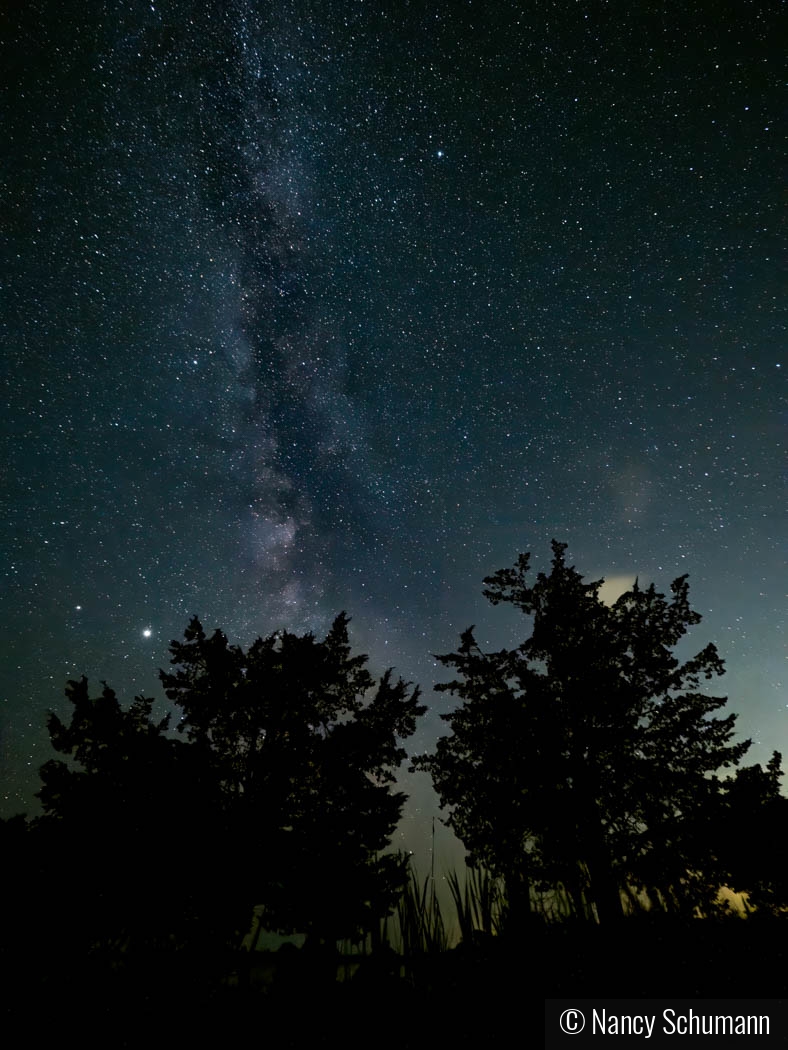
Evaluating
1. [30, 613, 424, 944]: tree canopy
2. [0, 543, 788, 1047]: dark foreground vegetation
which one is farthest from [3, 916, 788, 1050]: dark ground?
[30, 613, 424, 944]: tree canopy

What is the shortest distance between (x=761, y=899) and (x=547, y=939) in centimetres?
719

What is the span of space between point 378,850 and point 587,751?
6004 millimetres

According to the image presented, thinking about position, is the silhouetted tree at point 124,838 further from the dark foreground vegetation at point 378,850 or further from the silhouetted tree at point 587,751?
the silhouetted tree at point 587,751

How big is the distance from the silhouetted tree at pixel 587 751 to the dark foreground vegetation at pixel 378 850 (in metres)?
0.06

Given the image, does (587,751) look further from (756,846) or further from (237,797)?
(237,797)

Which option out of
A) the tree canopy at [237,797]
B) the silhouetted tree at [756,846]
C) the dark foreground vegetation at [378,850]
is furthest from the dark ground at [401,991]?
the silhouetted tree at [756,846]

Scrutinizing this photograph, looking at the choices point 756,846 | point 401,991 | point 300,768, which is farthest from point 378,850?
point 756,846

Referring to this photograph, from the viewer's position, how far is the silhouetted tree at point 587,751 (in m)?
9.68

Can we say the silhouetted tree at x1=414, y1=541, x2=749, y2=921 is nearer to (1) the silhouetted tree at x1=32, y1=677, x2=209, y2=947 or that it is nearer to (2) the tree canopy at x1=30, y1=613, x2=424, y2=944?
(2) the tree canopy at x1=30, y1=613, x2=424, y2=944

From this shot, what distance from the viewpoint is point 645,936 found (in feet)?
20.3

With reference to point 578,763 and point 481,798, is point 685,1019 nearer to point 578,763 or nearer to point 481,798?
point 578,763

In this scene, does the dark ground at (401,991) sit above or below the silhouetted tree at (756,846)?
below

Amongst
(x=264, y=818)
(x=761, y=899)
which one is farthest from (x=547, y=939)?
(x=761, y=899)

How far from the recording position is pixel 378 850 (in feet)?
34.1
